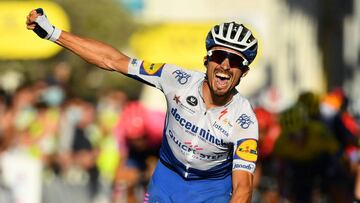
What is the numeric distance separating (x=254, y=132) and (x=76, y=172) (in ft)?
37.9

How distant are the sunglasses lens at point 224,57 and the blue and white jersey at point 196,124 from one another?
0.32m

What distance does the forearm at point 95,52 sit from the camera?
27.7 feet

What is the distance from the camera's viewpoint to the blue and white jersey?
8172 millimetres

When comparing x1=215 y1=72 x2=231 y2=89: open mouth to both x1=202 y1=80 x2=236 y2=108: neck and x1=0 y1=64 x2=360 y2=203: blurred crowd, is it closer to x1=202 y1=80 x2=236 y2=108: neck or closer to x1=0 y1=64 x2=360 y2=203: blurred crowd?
x1=202 y1=80 x2=236 y2=108: neck

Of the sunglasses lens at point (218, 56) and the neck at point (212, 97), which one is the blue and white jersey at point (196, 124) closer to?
the neck at point (212, 97)

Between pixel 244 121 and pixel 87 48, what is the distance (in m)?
1.27

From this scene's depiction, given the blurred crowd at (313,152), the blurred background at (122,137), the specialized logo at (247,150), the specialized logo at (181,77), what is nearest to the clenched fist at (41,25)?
the specialized logo at (181,77)

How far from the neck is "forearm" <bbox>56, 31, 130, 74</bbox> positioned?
595 millimetres

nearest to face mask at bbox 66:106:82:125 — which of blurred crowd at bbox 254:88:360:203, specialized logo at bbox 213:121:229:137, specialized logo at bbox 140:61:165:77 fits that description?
blurred crowd at bbox 254:88:360:203

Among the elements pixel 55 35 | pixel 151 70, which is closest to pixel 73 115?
pixel 55 35

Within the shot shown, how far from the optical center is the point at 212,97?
27.1ft

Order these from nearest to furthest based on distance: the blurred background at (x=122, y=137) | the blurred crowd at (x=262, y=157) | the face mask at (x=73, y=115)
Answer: the blurred crowd at (x=262, y=157) → the blurred background at (x=122, y=137) → the face mask at (x=73, y=115)

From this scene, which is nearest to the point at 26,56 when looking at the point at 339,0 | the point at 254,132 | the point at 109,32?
the point at 109,32

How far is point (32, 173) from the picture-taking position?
14.9 metres
